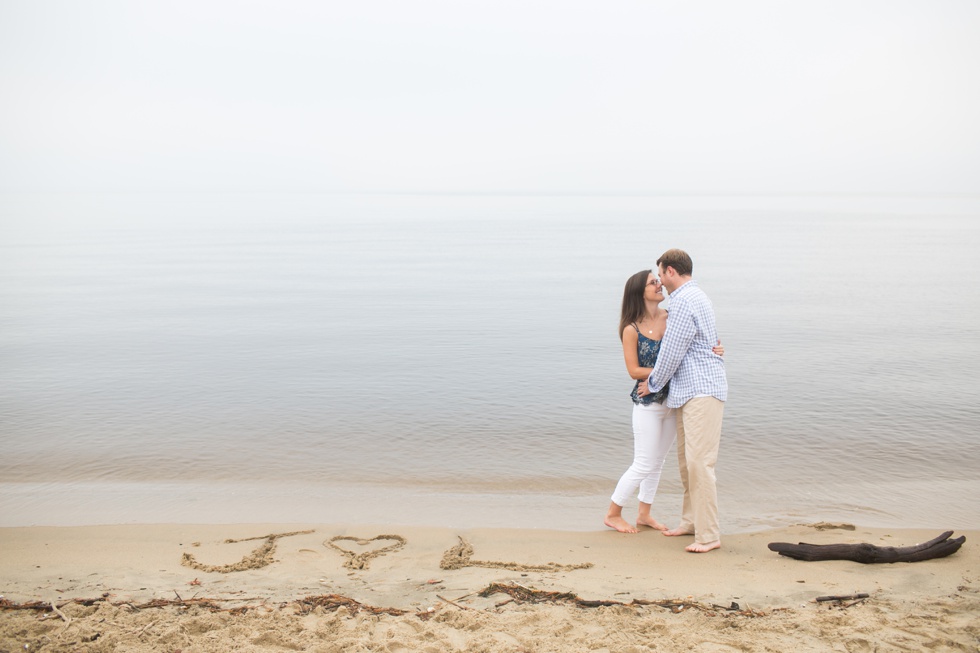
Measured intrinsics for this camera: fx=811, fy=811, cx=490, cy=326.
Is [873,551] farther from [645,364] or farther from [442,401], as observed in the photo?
[442,401]

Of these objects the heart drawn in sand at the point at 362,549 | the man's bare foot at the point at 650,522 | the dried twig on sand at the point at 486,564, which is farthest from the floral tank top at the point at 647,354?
the heart drawn in sand at the point at 362,549

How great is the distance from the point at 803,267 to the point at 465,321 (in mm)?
19944

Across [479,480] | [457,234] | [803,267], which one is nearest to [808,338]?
[479,480]

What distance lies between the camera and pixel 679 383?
5.75 meters

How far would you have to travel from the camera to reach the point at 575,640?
423 cm

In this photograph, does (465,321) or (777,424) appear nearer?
(777,424)

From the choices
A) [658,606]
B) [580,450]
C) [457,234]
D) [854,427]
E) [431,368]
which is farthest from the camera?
[457,234]

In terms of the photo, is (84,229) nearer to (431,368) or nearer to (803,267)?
(803,267)

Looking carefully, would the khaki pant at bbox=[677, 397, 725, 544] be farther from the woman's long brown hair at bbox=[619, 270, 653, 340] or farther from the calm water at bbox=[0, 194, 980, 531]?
the calm water at bbox=[0, 194, 980, 531]

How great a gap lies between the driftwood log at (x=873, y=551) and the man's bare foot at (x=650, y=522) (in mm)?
977

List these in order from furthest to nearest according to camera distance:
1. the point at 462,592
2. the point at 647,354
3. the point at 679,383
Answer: the point at 647,354
the point at 679,383
the point at 462,592

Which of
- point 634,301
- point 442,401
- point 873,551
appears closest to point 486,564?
point 634,301

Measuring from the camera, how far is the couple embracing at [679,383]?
559 centimetres

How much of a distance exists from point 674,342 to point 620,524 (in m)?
1.68
